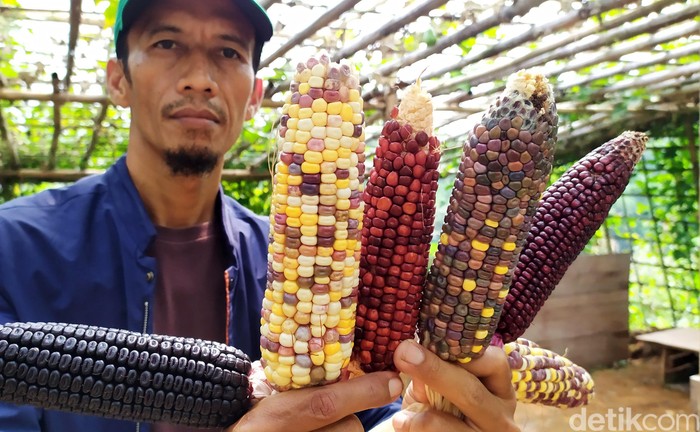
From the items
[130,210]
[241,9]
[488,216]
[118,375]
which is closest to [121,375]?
[118,375]

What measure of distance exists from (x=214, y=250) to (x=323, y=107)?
118 cm

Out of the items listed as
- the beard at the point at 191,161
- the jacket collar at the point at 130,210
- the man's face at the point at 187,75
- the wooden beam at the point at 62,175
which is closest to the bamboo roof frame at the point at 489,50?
the man's face at the point at 187,75

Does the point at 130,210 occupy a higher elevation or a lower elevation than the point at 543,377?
higher

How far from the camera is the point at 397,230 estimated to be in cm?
95

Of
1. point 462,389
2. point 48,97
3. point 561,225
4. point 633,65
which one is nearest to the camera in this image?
point 462,389

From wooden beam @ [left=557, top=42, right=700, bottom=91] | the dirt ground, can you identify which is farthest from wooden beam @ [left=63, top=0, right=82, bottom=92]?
the dirt ground

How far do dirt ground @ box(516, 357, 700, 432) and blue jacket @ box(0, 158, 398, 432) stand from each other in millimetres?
3889

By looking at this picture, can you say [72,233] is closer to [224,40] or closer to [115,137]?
[224,40]

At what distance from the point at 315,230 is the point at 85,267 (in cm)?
104

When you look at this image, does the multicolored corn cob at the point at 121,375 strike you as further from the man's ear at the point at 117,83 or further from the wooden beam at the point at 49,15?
the wooden beam at the point at 49,15

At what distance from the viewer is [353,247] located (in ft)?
3.03

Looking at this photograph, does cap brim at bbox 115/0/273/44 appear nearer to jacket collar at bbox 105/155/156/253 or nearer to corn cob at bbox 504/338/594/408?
jacket collar at bbox 105/155/156/253

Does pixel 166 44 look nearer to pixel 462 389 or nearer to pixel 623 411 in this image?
pixel 462 389

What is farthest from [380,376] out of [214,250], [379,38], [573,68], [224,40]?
[573,68]
